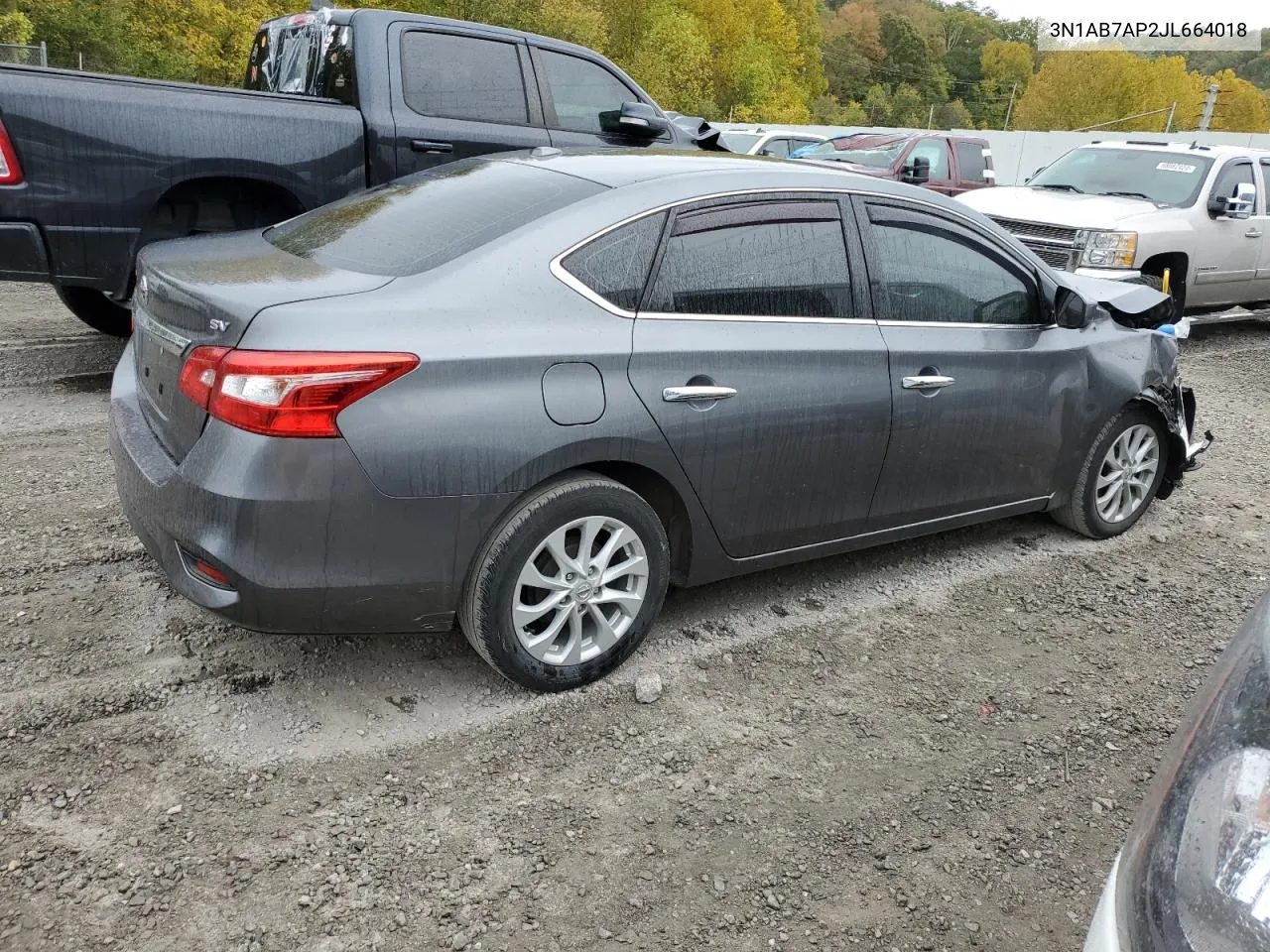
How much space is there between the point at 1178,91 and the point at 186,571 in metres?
97.8

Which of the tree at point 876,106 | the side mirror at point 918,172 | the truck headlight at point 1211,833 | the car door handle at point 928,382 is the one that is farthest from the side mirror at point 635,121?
the tree at point 876,106

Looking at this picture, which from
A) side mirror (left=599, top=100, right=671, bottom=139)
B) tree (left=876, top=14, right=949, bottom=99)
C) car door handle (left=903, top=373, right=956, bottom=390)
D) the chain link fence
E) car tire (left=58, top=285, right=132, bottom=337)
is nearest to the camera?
car door handle (left=903, top=373, right=956, bottom=390)

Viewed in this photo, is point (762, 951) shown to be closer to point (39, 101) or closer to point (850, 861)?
point (850, 861)

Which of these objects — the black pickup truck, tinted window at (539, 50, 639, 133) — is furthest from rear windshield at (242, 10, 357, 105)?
tinted window at (539, 50, 639, 133)

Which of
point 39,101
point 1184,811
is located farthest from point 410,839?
point 39,101

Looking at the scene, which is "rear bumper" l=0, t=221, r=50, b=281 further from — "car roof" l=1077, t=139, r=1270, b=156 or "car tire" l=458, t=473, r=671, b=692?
"car roof" l=1077, t=139, r=1270, b=156

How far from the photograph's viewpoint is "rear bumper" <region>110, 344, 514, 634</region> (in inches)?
108

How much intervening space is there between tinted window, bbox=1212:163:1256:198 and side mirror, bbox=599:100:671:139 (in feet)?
18.5

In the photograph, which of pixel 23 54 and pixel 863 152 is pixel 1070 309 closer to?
pixel 863 152

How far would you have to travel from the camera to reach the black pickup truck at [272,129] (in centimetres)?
503

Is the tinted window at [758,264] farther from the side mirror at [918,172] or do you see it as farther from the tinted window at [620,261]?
the side mirror at [918,172]

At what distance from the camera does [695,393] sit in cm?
329

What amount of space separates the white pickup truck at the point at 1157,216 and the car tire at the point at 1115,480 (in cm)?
376

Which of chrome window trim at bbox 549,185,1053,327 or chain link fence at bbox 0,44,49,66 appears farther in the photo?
chain link fence at bbox 0,44,49,66
